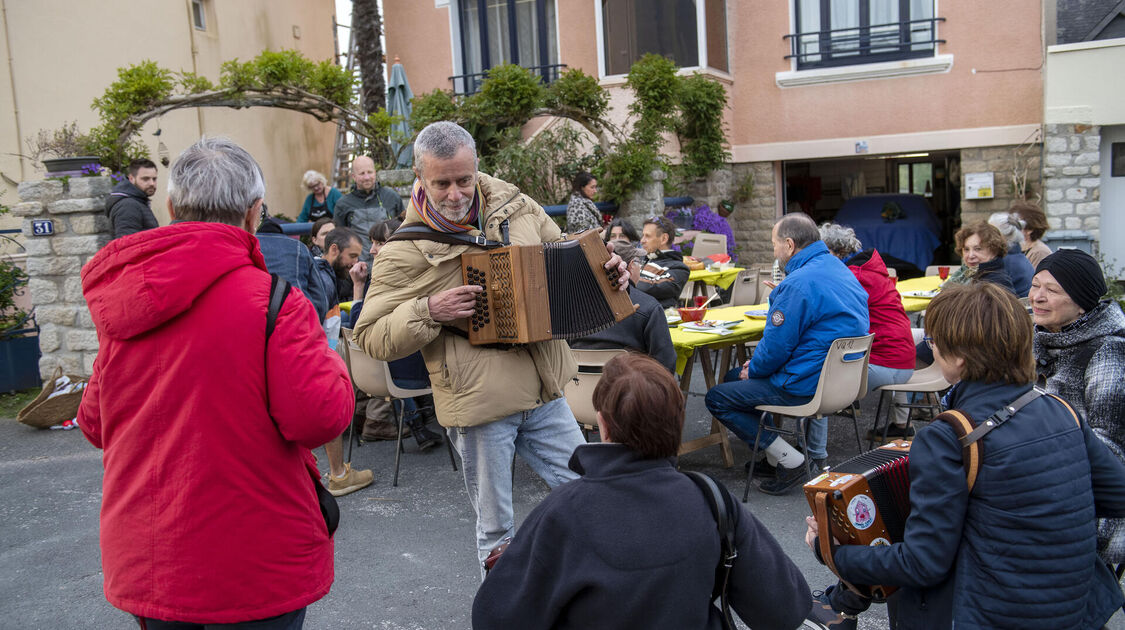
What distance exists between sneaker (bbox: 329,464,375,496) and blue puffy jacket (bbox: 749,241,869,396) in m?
2.64

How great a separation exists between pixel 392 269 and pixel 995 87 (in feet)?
39.3

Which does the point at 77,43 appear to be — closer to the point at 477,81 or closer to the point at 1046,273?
the point at 477,81

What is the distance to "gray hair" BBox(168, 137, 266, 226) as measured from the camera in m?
2.19

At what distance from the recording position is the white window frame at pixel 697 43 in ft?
44.2

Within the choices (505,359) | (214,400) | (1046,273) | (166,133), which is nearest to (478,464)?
(505,359)

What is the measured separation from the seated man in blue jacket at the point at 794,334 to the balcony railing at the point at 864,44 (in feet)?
30.1

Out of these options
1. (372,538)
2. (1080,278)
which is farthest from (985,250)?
(372,538)

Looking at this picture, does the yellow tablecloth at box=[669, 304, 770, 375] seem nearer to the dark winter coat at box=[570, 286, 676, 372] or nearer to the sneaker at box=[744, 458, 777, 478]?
the dark winter coat at box=[570, 286, 676, 372]

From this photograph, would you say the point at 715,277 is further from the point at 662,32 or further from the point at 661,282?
the point at 662,32

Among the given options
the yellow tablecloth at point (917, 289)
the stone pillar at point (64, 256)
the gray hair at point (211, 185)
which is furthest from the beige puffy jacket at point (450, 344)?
the stone pillar at point (64, 256)

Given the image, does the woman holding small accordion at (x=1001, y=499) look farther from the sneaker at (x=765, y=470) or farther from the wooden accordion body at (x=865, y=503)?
the sneaker at (x=765, y=470)

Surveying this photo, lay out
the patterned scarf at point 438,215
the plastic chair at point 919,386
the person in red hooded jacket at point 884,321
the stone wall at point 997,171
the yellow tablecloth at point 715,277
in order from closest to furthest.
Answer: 1. the patterned scarf at point 438,215
2. the plastic chair at point 919,386
3. the person in red hooded jacket at point 884,321
4. the yellow tablecloth at point 715,277
5. the stone wall at point 997,171

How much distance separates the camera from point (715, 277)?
980cm

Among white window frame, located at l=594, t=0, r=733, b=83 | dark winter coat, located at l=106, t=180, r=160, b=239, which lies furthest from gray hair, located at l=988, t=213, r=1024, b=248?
white window frame, located at l=594, t=0, r=733, b=83
